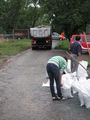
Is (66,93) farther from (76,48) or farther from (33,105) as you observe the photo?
(76,48)

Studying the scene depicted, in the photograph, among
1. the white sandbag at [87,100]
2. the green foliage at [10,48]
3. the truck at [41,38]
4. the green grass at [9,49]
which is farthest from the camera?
the truck at [41,38]

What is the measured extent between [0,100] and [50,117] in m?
2.46

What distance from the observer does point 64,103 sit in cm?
932

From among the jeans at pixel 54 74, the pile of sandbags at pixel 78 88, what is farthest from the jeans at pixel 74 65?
the jeans at pixel 54 74

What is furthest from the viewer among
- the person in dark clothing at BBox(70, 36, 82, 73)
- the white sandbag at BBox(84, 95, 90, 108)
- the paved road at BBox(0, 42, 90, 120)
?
the person in dark clothing at BBox(70, 36, 82, 73)

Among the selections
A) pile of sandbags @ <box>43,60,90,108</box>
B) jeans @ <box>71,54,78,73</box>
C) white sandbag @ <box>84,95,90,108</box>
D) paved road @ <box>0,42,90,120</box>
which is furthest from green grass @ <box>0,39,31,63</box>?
white sandbag @ <box>84,95,90,108</box>

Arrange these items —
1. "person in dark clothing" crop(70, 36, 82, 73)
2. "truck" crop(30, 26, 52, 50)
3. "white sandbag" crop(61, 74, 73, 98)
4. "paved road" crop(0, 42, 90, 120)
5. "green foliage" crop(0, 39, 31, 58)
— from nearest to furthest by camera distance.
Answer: "paved road" crop(0, 42, 90, 120), "white sandbag" crop(61, 74, 73, 98), "person in dark clothing" crop(70, 36, 82, 73), "green foliage" crop(0, 39, 31, 58), "truck" crop(30, 26, 52, 50)

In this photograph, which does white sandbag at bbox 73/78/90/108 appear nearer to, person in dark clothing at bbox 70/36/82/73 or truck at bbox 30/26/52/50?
person in dark clothing at bbox 70/36/82/73

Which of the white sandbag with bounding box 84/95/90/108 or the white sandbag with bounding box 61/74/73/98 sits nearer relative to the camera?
the white sandbag with bounding box 84/95/90/108

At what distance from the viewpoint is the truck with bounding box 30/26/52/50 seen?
39.3 metres

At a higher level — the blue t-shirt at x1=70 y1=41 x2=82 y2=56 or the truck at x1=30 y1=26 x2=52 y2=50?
the blue t-shirt at x1=70 y1=41 x2=82 y2=56

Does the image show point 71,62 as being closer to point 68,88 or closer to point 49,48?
point 68,88

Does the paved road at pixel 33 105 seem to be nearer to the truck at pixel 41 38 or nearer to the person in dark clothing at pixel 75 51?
the person in dark clothing at pixel 75 51

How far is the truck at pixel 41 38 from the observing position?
39.3m
